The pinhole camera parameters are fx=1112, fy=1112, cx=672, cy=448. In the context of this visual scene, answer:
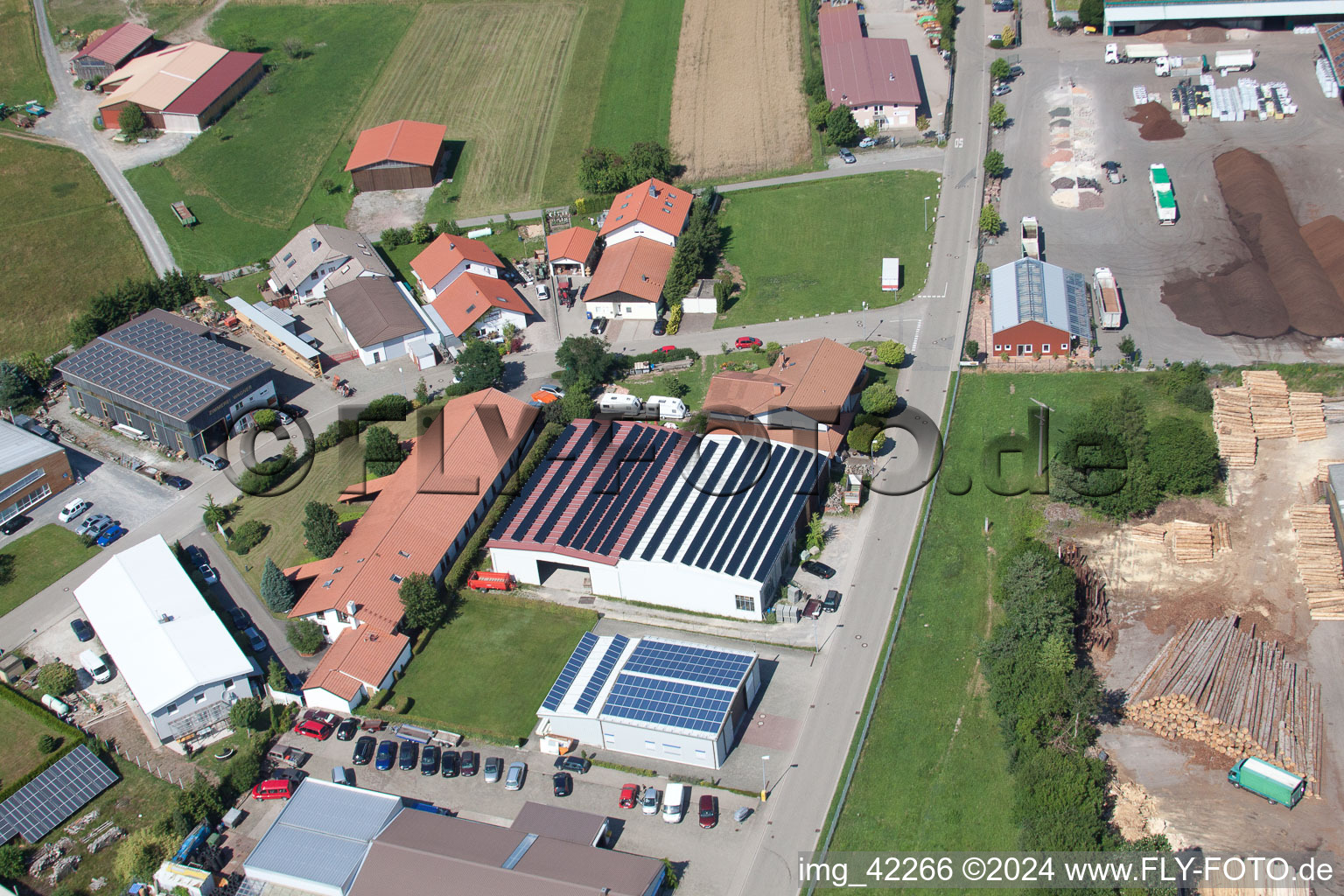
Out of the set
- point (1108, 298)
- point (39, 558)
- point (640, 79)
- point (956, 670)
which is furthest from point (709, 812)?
point (640, 79)

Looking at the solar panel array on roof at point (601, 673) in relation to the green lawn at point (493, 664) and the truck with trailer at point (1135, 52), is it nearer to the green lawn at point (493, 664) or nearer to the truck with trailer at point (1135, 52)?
the green lawn at point (493, 664)

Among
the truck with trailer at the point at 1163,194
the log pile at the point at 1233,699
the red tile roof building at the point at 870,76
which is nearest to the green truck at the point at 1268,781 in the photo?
the log pile at the point at 1233,699

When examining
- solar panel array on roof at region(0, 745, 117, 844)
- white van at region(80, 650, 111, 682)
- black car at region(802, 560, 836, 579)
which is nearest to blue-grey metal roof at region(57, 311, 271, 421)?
white van at region(80, 650, 111, 682)

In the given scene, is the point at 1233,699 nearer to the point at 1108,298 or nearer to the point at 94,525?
the point at 1108,298

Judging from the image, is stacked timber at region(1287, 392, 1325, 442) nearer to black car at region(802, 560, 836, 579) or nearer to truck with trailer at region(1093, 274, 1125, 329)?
truck with trailer at region(1093, 274, 1125, 329)

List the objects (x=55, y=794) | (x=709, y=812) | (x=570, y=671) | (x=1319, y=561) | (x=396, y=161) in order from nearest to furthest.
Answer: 1. (x=709, y=812)
2. (x=55, y=794)
3. (x=570, y=671)
4. (x=1319, y=561)
5. (x=396, y=161)

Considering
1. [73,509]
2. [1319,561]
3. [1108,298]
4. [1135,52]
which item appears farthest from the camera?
[1135,52]

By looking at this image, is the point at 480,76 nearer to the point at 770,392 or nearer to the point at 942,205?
the point at 942,205
